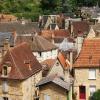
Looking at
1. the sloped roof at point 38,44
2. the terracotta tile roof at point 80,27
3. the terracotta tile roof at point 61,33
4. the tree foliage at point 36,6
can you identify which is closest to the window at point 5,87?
the sloped roof at point 38,44

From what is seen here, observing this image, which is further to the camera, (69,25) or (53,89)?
(69,25)

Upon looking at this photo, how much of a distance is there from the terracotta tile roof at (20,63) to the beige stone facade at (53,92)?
2.50 m

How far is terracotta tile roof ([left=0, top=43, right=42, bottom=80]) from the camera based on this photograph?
48.6 meters

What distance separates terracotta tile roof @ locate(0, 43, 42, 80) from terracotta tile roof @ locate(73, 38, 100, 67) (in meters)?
5.72

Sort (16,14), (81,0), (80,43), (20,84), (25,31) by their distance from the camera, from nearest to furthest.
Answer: (20,84)
(80,43)
(25,31)
(16,14)
(81,0)

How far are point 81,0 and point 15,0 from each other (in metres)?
22.7

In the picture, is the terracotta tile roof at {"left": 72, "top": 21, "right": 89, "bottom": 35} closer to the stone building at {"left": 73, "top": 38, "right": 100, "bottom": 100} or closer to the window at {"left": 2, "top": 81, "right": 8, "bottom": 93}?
the stone building at {"left": 73, "top": 38, "right": 100, "bottom": 100}

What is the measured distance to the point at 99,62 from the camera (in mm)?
48219

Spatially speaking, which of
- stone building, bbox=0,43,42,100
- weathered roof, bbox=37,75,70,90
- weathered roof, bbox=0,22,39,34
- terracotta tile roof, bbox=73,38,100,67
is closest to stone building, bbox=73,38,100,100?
terracotta tile roof, bbox=73,38,100,67

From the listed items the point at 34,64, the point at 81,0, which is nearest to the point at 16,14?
the point at 81,0

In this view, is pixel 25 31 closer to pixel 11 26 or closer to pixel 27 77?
pixel 11 26

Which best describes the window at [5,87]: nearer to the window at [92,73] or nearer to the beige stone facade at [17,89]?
the beige stone facade at [17,89]

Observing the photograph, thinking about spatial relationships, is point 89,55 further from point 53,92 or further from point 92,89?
point 53,92

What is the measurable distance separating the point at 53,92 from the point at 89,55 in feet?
18.8
